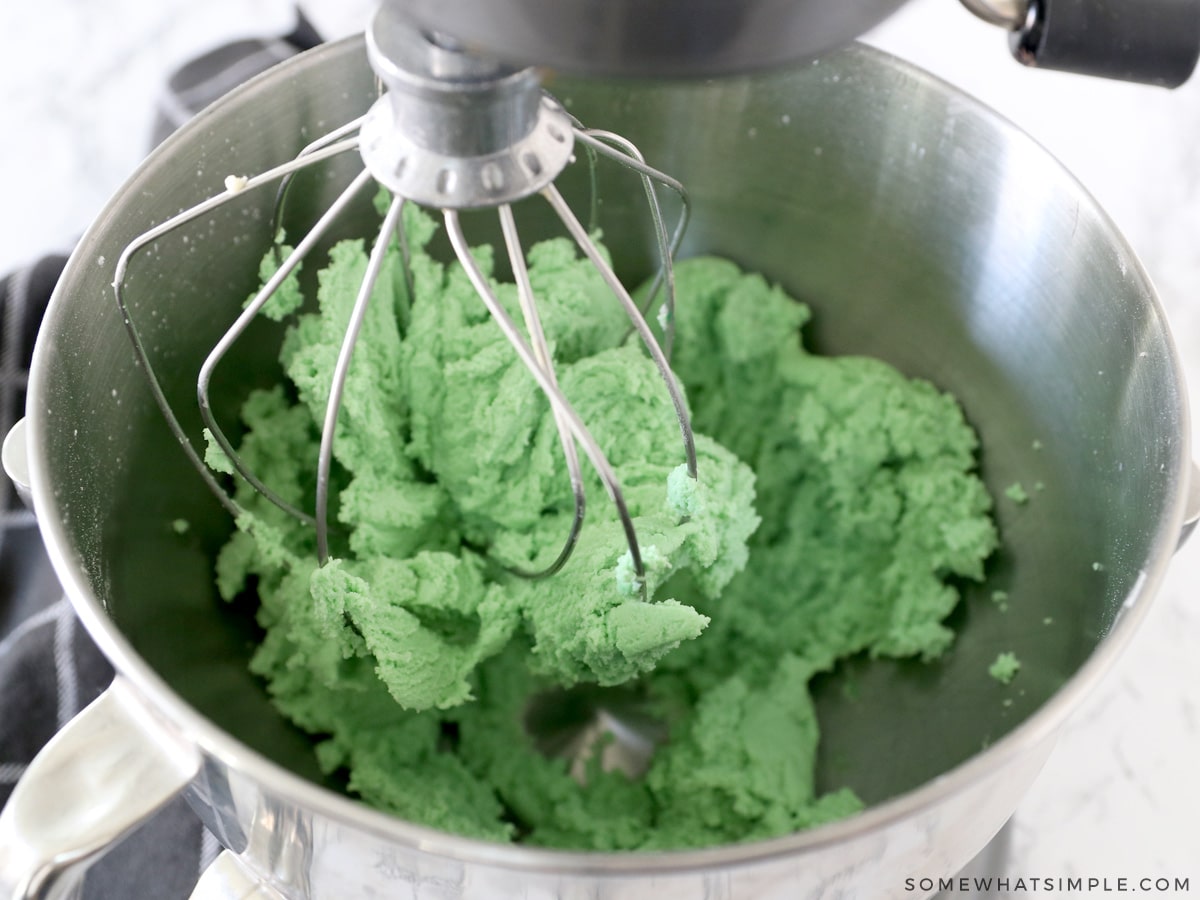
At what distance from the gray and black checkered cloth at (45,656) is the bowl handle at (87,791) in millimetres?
263

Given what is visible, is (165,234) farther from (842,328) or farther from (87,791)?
(842,328)

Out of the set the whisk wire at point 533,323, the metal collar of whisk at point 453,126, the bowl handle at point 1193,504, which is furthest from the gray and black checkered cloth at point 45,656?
the bowl handle at point 1193,504

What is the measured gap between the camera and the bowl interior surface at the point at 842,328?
584 mm

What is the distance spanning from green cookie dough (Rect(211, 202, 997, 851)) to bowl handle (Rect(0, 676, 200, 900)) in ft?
0.51

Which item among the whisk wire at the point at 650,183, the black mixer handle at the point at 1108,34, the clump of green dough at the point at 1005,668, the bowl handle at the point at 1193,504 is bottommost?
the clump of green dough at the point at 1005,668

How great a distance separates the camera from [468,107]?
405 mm

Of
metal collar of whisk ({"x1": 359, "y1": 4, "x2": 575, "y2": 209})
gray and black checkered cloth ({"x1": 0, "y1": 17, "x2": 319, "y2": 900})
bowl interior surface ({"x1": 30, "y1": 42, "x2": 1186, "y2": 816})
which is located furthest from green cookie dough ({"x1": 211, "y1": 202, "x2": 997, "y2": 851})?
metal collar of whisk ({"x1": 359, "y1": 4, "x2": 575, "y2": 209})

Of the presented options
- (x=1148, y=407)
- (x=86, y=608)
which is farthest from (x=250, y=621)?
(x=1148, y=407)

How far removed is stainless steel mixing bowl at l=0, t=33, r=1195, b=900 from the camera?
43cm

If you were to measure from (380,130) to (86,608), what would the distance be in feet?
0.77

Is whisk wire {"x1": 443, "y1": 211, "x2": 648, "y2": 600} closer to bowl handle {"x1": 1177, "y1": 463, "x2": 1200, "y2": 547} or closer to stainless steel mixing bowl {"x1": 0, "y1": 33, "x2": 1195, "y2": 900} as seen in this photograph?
stainless steel mixing bowl {"x1": 0, "y1": 33, "x2": 1195, "y2": 900}

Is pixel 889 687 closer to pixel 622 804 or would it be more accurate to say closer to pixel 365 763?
pixel 622 804

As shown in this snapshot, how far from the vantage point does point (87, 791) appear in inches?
17.3

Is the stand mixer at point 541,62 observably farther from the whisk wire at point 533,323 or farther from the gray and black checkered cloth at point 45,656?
the gray and black checkered cloth at point 45,656
